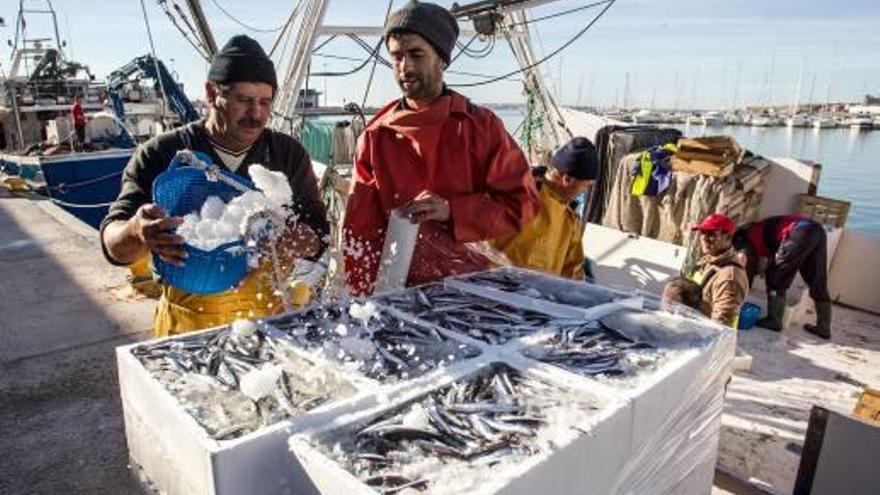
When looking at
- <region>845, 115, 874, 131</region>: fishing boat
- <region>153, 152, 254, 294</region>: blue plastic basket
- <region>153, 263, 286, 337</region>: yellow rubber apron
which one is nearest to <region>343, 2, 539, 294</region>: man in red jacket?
<region>153, 263, 286, 337</region>: yellow rubber apron

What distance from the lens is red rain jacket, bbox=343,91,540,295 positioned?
7.91ft

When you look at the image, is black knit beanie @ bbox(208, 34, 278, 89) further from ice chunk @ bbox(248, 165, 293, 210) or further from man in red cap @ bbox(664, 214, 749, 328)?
man in red cap @ bbox(664, 214, 749, 328)

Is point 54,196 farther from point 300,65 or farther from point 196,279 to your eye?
point 196,279

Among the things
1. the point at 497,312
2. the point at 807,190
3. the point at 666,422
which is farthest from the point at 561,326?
the point at 807,190

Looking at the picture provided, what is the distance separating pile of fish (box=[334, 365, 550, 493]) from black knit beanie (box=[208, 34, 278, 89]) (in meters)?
1.58

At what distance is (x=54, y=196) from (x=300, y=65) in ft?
36.6

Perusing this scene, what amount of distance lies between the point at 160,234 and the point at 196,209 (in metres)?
0.30

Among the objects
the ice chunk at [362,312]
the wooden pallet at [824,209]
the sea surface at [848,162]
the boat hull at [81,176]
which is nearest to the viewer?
the ice chunk at [362,312]

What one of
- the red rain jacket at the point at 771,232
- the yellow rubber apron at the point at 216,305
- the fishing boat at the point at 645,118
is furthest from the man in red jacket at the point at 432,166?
the fishing boat at the point at 645,118

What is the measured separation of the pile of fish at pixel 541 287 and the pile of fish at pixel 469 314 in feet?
0.57

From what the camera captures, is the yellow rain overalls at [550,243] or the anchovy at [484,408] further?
the yellow rain overalls at [550,243]

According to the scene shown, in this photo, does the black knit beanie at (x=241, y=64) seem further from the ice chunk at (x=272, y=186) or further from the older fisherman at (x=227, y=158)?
the ice chunk at (x=272, y=186)

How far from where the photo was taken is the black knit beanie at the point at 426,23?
7.50 ft

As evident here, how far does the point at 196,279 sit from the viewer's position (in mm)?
2178
